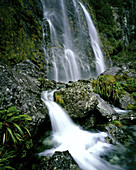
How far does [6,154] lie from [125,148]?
3.07 m

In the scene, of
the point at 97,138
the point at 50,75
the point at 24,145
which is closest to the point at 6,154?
the point at 24,145

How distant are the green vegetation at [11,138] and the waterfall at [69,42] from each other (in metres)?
9.20

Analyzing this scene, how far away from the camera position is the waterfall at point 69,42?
40.6 ft

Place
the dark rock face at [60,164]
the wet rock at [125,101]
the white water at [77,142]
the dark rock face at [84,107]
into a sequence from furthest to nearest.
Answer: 1. the wet rock at [125,101]
2. the dark rock face at [84,107]
3. the white water at [77,142]
4. the dark rock face at [60,164]

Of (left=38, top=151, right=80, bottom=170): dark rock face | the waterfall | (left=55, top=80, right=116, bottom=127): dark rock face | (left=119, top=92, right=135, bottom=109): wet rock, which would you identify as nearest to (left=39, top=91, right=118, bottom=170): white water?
(left=55, top=80, right=116, bottom=127): dark rock face

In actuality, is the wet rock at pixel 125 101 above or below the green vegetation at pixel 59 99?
below

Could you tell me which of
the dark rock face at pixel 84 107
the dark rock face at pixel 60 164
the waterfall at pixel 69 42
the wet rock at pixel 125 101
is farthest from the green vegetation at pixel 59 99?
the waterfall at pixel 69 42

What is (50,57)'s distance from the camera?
11.8 meters

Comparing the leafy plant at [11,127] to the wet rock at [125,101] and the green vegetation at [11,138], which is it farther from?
the wet rock at [125,101]

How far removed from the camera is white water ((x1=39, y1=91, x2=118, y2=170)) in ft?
8.30

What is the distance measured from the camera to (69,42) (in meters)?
15.5

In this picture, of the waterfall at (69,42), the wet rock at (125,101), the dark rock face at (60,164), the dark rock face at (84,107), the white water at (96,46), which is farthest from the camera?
the white water at (96,46)

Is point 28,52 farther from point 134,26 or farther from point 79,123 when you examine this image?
point 134,26

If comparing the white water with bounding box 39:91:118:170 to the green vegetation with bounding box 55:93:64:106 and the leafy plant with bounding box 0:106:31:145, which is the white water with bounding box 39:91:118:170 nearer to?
the green vegetation with bounding box 55:93:64:106
